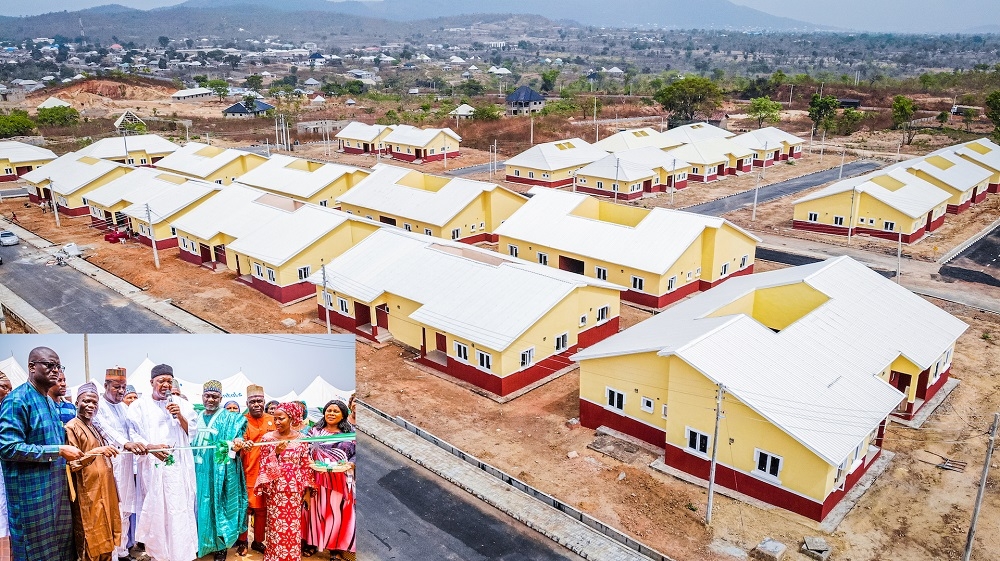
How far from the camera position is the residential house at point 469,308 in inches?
1114

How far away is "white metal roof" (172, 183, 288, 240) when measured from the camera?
42719 millimetres

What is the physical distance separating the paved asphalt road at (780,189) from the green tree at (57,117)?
287 ft

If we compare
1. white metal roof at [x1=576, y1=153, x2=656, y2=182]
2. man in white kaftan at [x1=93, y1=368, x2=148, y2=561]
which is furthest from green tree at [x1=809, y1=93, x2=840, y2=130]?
man in white kaftan at [x1=93, y1=368, x2=148, y2=561]

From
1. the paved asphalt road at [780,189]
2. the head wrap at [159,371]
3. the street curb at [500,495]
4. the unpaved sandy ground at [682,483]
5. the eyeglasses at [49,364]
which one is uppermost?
the eyeglasses at [49,364]

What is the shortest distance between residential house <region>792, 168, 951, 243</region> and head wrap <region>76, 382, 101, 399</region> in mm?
50941

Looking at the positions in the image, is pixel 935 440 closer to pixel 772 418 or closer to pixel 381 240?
pixel 772 418

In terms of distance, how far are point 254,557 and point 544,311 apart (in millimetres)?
19307

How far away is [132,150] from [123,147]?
84 centimetres

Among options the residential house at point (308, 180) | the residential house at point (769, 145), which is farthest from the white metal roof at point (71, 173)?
the residential house at point (769, 145)

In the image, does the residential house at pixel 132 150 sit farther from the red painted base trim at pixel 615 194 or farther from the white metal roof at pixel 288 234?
the red painted base trim at pixel 615 194

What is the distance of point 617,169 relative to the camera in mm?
59438

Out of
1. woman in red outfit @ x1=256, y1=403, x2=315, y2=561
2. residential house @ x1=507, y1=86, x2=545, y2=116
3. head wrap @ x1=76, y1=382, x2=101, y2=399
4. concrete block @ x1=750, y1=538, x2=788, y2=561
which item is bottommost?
concrete block @ x1=750, y1=538, x2=788, y2=561

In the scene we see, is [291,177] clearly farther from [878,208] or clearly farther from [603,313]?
[878,208]

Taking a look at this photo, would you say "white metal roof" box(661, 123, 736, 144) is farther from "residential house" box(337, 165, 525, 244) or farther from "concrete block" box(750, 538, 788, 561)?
"concrete block" box(750, 538, 788, 561)
